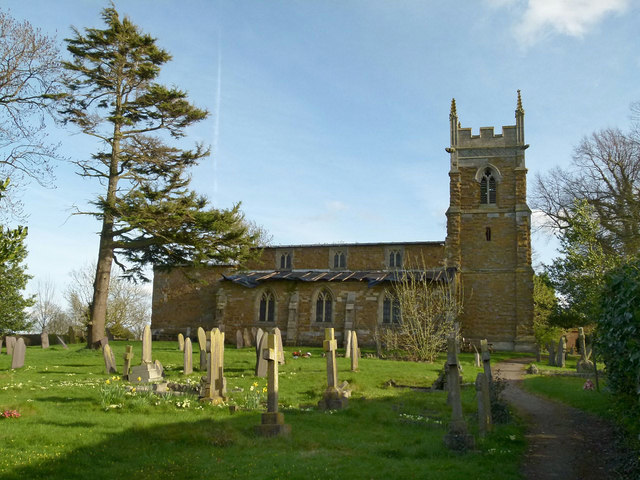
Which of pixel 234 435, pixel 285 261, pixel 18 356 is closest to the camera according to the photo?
pixel 234 435

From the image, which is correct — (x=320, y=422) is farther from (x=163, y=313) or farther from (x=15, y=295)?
(x=15, y=295)

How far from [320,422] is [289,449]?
209cm

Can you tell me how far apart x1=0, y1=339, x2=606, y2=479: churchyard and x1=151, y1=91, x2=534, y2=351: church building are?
1649 cm

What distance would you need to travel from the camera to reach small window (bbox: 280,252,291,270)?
117 feet

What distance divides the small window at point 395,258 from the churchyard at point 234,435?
19.4 metres

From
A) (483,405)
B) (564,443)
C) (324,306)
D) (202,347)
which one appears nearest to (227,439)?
(483,405)

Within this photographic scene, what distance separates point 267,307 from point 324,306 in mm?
3408

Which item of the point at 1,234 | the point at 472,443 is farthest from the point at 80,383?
the point at 472,443

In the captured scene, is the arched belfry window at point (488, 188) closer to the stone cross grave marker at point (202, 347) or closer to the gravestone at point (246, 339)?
the gravestone at point (246, 339)

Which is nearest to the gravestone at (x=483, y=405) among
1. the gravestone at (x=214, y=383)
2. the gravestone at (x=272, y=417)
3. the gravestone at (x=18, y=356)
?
the gravestone at (x=272, y=417)

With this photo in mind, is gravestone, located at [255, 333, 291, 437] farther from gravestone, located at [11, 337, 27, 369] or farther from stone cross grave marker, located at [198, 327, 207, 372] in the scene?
gravestone, located at [11, 337, 27, 369]

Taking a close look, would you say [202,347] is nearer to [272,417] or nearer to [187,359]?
[187,359]

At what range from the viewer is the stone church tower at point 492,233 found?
101ft

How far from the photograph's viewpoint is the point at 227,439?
26.8 feet
